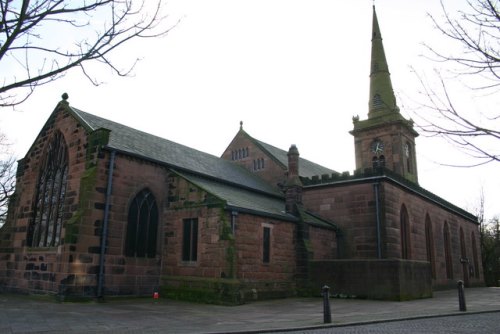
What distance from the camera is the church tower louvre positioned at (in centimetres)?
3528

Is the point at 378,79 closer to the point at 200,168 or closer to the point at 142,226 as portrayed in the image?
the point at 200,168

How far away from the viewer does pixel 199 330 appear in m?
9.25

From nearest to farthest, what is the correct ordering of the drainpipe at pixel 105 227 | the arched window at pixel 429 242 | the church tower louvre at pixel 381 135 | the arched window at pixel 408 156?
the drainpipe at pixel 105 227
the arched window at pixel 429 242
the church tower louvre at pixel 381 135
the arched window at pixel 408 156

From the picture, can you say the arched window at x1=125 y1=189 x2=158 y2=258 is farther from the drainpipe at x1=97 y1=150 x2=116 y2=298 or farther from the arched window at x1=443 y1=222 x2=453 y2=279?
the arched window at x1=443 y1=222 x2=453 y2=279

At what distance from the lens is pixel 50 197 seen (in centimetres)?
1911

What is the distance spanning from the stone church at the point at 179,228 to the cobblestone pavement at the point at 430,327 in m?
6.00

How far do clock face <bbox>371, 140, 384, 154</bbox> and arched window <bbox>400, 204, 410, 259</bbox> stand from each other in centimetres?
1227

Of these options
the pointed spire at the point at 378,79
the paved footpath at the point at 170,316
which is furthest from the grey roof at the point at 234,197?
the pointed spire at the point at 378,79

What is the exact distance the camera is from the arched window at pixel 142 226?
1792 centimetres

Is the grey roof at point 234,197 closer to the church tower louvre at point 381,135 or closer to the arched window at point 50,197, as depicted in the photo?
the arched window at point 50,197

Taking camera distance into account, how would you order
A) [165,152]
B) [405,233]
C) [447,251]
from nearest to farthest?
[165,152] → [405,233] → [447,251]

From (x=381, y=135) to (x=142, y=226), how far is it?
2511 cm

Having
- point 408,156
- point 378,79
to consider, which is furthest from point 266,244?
point 378,79

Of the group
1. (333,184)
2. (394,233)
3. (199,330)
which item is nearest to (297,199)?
(333,184)
